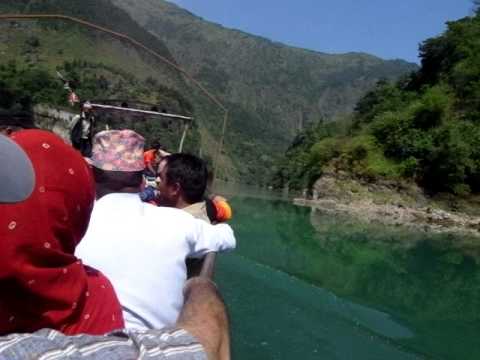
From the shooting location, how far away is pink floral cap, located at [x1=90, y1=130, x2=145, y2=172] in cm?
249

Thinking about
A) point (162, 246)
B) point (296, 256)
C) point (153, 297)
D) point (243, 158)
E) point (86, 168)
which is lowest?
point (243, 158)

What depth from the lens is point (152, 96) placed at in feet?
268

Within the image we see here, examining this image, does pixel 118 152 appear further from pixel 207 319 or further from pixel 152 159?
pixel 152 159

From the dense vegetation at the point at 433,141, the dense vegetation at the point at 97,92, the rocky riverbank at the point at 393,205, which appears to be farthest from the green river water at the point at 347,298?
the dense vegetation at the point at 433,141

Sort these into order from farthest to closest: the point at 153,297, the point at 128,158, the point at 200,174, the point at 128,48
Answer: the point at 128,48 → the point at 200,174 → the point at 128,158 → the point at 153,297

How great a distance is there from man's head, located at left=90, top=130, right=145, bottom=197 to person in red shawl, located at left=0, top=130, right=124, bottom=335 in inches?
49.3

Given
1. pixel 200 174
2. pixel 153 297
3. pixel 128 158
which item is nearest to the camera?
pixel 153 297

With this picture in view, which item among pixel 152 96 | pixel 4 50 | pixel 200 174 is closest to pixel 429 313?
pixel 200 174

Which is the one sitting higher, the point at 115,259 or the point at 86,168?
the point at 86,168

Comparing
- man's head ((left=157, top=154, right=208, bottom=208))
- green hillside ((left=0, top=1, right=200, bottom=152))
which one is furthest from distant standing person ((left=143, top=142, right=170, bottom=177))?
green hillside ((left=0, top=1, right=200, bottom=152))

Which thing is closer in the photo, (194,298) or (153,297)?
(194,298)

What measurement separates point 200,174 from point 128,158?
3.00ft

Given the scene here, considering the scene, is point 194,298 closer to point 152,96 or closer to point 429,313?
point 429,313

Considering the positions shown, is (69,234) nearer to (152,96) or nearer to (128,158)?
(128,158)
